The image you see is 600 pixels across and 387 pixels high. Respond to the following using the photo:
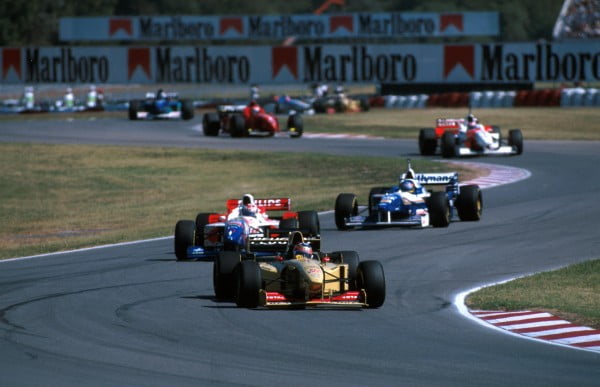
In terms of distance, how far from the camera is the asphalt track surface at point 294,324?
41.3 feet

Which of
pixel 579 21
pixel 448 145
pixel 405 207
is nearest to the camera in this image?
pixel 405 207

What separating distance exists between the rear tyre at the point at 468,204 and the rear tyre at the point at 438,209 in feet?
3.00

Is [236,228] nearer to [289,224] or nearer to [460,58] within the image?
[289,224]

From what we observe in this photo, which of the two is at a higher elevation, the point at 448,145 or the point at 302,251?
the point at 302,251

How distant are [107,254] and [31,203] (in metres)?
12.8

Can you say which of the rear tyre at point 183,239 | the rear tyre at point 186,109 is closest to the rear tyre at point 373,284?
the rear tyre at point 183,239

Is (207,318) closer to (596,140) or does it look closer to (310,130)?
(596,140)

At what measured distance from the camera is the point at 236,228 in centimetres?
2097

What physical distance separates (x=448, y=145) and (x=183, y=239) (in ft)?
69.8

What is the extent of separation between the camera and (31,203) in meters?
35.9

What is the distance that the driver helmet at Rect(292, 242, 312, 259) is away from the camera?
17.4m

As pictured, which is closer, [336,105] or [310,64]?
[336,105]

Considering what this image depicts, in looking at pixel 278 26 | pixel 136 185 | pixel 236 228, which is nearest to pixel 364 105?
pixel 278 26

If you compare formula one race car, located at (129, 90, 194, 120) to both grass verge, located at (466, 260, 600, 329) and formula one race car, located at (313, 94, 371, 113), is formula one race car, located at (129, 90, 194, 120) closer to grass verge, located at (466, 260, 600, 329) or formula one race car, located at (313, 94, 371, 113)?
formula one race car, located at (313, 94, 371, 113)
